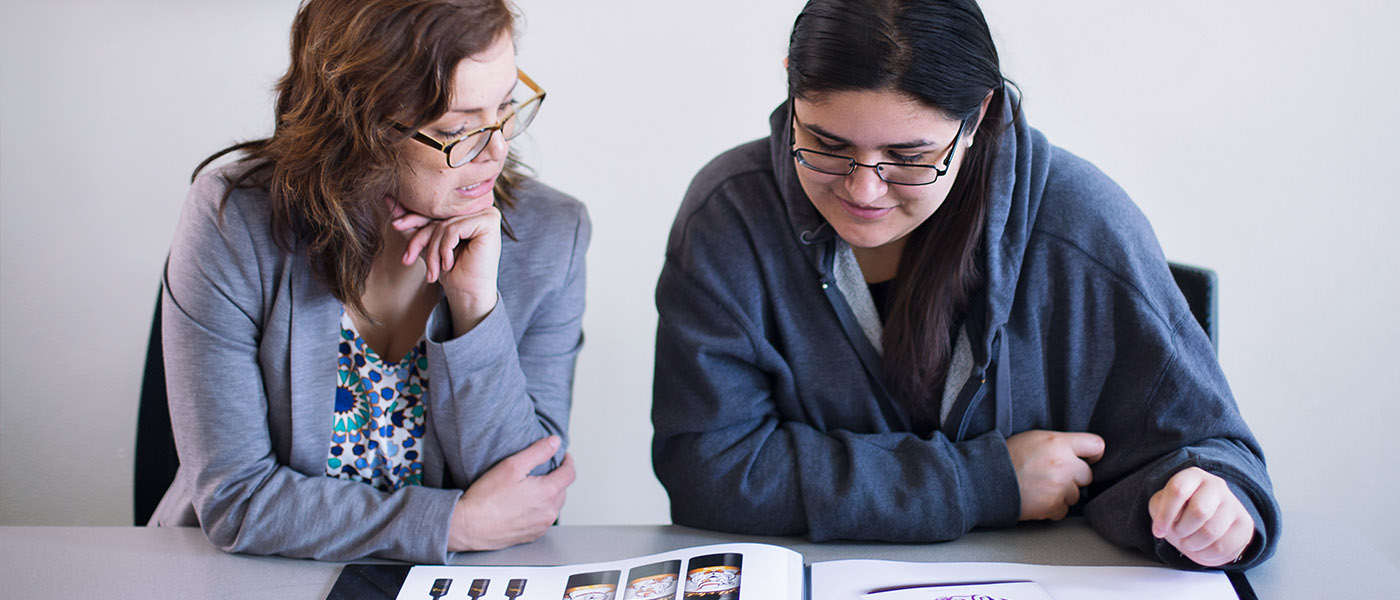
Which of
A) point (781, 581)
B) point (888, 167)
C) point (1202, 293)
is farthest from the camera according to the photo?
point (1202, 293)

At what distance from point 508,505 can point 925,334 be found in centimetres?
53

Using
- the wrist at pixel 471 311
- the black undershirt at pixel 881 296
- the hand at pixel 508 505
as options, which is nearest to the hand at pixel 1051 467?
the black undershirt at pixel 881 296

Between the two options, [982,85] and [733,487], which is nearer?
[982,85]

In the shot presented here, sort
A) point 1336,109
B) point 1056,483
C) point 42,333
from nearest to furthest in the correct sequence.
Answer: point 1056,483
point 1336,109
point 42,333

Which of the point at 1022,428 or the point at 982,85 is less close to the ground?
the point at 982,85

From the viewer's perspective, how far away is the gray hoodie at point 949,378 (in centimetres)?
109

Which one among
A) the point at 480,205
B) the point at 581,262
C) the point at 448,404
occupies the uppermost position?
the point at 480,205

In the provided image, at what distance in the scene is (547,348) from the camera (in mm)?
1303

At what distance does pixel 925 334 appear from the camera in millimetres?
1161

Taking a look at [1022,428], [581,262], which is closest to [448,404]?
[581,262]

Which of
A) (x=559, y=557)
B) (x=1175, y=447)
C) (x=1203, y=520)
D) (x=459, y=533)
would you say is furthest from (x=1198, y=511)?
(x=459, y=533)

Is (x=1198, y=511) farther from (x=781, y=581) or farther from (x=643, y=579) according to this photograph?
(x=643, y=579)

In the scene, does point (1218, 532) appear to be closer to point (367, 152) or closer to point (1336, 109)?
point (367, 152)

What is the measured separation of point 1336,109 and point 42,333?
2348 mm
